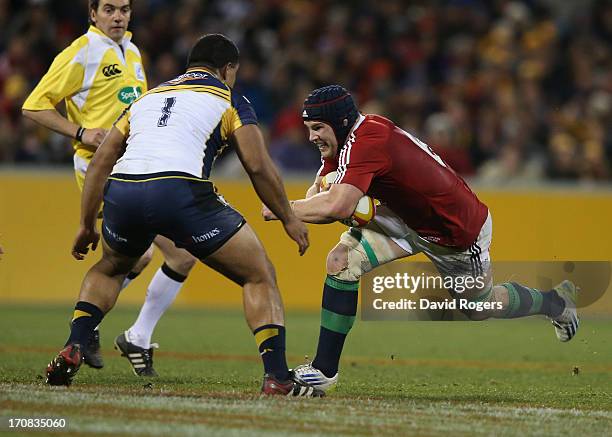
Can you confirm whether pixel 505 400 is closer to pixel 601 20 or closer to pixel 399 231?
pixel 399 231

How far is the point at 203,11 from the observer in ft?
63.3

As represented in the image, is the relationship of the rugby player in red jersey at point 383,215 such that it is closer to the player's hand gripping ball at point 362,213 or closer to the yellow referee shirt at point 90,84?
the player's hand gripping ball at point 362,213

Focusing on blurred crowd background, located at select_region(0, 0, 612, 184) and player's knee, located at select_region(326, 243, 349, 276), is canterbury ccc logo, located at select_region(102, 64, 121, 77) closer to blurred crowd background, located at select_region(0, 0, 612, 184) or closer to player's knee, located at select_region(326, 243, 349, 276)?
player's knee, located at select_region(326, 243, 349, 276)

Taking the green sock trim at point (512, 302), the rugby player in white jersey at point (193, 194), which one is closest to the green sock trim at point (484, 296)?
the green sock trim at point (512, 302)

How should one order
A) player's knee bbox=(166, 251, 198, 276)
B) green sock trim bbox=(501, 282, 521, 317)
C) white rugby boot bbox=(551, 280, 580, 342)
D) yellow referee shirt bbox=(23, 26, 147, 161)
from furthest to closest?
player's knee bbox=(166, 251, 198, 276) → yellow referee shirt bbox=(23, 26, 147, 161) → white rugby boot bbox=(551, 280, 580, 342) → green sock trim bbox=(501, 282, 521, 317)

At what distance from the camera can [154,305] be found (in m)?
9.15

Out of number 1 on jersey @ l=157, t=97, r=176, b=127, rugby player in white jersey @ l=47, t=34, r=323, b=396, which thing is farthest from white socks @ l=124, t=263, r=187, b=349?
number 1 on jersey @ l=157, t=97, r=176, b=127

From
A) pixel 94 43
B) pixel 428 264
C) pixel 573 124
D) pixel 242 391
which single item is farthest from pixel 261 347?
pixel 573 124

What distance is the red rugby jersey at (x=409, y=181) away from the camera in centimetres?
752

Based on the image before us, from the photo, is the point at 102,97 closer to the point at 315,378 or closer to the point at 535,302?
the point at 315,378

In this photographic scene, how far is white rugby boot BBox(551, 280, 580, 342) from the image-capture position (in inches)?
335

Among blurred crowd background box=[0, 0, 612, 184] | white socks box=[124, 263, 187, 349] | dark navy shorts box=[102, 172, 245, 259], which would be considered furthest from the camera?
blurred crowd background box=[0, 0, 612, 184]

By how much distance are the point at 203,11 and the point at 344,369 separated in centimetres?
1081

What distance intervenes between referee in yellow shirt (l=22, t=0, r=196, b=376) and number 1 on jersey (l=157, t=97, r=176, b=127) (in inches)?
69.5
